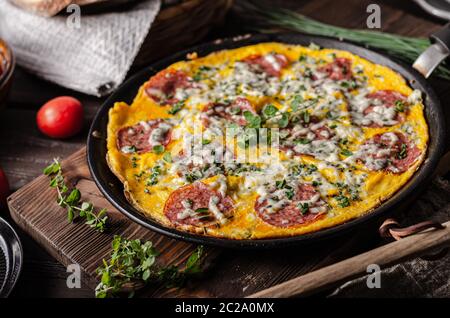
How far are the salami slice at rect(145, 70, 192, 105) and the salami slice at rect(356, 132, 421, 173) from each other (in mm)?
1328

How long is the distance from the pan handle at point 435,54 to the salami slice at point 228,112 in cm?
119

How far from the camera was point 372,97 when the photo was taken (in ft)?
13.9

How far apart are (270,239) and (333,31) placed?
2585 mm

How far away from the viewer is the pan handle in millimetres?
4348

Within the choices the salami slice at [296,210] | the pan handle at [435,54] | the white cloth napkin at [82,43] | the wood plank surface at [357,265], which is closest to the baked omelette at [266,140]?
the salami slice at [296,210]

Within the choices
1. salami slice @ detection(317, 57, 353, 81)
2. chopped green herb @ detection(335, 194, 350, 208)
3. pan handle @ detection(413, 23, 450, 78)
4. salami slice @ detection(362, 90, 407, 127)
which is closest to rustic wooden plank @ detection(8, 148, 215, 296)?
chopped green herb @ detection(335, 194, 350, 208)

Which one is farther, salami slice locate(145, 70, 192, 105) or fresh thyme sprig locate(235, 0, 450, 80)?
fresh thyme sprig locate(235, 0, 450, 80)

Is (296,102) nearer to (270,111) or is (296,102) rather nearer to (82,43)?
(270,111)

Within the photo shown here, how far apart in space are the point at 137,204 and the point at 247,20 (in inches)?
109

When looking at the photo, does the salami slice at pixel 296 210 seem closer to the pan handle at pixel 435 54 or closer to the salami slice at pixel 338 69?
the salami slice at pixel 338 69

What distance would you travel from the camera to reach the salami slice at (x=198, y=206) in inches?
136

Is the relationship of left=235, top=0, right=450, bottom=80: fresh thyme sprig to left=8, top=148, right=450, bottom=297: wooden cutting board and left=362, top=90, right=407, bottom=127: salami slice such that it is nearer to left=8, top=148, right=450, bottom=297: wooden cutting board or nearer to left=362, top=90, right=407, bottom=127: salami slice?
left=362, top=90, right=407, bottom=127: salami slice

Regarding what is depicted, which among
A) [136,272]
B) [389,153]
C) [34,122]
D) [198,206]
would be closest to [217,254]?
[198,206]

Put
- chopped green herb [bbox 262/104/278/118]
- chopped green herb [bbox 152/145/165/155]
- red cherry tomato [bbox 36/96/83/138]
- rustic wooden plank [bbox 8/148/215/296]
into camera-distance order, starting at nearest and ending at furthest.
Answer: rustic wooden plank [bbox 8/148/215/296] → chopped green herb [bbox 152/145/165/155] → chopped green herb [bbox 262/104/278/118] → red cherry tomato [bbox 36/96/83/138]
